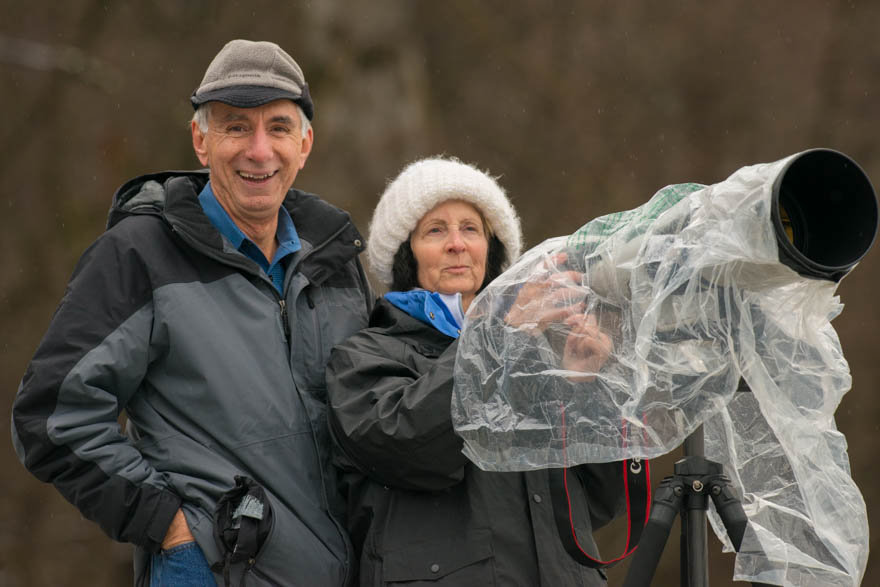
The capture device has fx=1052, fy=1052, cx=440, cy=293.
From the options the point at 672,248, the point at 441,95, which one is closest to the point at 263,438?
the point at 672,248

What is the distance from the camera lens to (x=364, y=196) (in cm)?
482

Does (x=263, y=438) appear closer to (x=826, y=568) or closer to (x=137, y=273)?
(x=137, y=273)

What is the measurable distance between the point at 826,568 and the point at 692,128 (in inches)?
165

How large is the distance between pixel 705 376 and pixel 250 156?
3.34ft

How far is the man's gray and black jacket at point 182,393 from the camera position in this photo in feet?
6.29

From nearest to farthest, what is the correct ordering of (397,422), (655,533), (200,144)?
(655,533) < (397,422) < (200,144)

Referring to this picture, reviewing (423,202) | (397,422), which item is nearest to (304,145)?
(423,202)

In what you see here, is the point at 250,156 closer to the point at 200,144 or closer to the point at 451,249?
the point at 200,144

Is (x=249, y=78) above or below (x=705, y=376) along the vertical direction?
above

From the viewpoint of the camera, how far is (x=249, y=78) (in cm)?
213

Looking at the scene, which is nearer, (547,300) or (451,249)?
(547,300)

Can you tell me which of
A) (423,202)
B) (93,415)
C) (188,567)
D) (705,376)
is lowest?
(188,567)

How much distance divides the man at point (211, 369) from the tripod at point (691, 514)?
0.65 metres

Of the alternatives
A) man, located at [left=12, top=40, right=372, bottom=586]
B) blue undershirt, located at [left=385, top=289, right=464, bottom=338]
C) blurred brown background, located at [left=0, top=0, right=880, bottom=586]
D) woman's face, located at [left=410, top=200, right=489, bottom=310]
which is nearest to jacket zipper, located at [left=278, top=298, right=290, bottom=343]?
man, located at [left=12, top=40, right=372, bottom=586]
